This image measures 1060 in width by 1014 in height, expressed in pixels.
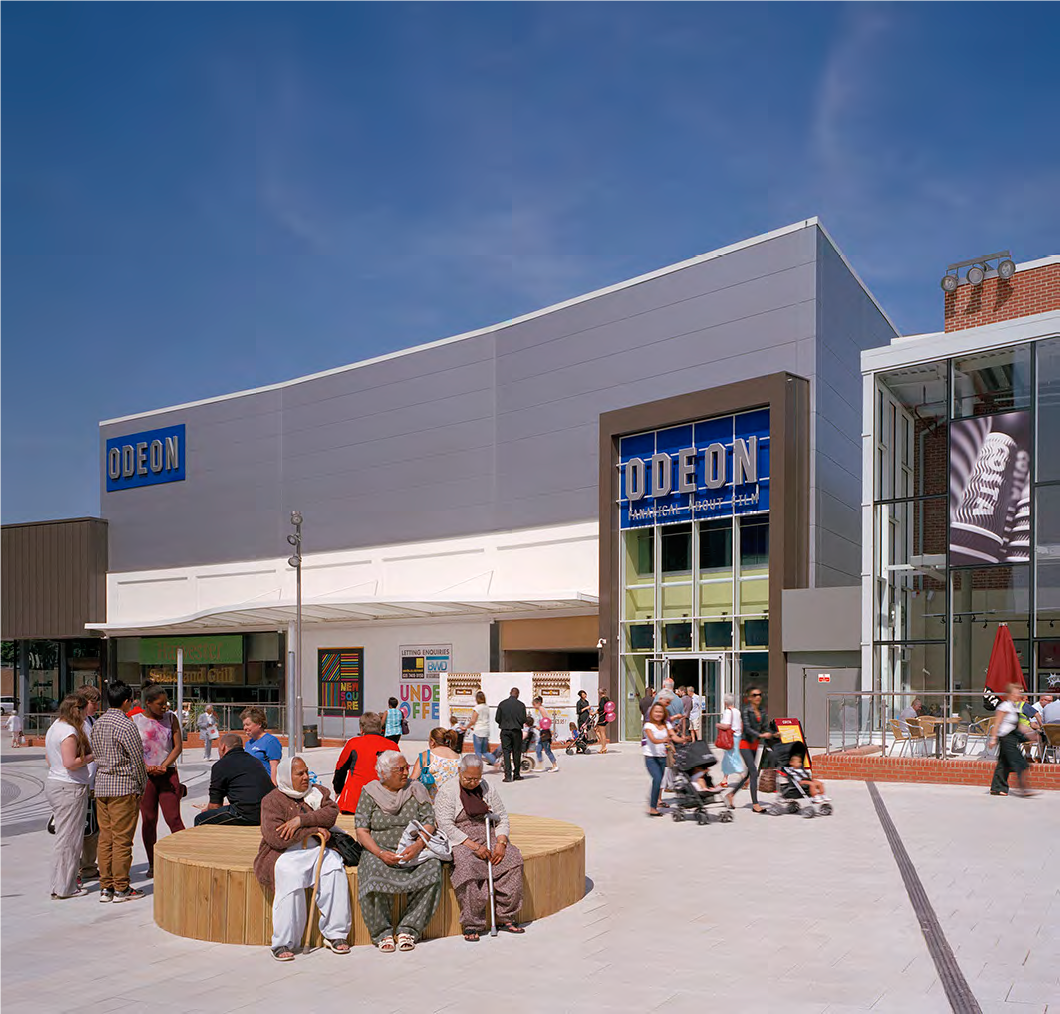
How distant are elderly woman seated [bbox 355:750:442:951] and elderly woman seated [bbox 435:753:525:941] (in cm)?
22

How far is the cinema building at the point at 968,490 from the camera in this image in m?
23.1

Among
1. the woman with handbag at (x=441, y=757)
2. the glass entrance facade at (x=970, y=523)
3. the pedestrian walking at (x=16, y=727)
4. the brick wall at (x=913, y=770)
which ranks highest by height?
the glass entrance facade at (x=970, y=523)

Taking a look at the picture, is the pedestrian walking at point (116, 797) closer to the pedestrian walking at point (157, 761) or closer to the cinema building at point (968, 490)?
the pedestrian walking at point (157, 761)

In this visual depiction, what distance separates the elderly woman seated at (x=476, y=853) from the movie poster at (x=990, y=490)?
17.4m

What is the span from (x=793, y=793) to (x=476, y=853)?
7.67 meters

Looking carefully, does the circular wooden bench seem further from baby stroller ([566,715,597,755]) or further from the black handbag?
baby stroller ([566,715,597,755])

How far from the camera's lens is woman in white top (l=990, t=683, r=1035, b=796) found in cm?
1689

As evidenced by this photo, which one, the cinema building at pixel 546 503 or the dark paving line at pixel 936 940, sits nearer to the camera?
the dark paving line at pixel 936 940

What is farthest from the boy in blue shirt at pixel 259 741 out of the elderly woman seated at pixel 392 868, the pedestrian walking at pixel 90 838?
the elderly woman seated at pixel 392 868

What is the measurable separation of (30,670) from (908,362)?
47.0 metres

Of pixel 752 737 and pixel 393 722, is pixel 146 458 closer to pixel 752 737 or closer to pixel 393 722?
pixel 393 722

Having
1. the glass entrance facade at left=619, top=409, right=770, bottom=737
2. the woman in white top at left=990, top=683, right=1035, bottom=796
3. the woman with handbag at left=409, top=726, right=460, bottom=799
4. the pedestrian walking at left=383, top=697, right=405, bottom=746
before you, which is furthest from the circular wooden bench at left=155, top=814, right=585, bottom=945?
the glass entrance facade at left=619, top=409, right=770, bottom=737

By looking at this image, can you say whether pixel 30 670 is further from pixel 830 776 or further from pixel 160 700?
pixel 160 700

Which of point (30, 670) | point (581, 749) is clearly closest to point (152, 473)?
point (30, 670)
